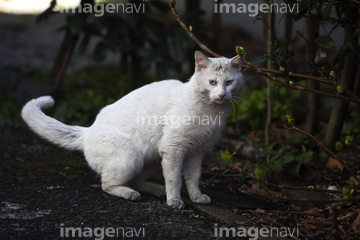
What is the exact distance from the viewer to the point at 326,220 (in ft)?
9.79

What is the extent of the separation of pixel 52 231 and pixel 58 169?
1552mm

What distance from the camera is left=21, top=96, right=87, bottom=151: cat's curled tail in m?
3.55

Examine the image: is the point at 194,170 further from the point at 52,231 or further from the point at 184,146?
the point at 52,231

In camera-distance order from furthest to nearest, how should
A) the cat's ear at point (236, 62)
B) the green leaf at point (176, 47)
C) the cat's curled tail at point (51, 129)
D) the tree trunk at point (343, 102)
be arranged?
the green leaf at point (176, 47)
the tree trunk at point (343, 102)
the cat's curled tail at point (51, 129)
the cat's ear at point (236, 62)

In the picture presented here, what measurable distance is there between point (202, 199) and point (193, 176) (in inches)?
8.5

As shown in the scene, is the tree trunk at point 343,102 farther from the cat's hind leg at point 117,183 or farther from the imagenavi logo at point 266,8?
the cat's hind leg at point 117,183

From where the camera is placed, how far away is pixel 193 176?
3.46m

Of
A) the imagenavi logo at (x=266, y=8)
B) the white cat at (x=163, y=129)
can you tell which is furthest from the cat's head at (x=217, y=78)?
the imagenavi logo at (x=266, y=8)

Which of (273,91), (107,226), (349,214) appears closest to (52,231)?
(107,226)

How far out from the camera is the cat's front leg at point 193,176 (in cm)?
342

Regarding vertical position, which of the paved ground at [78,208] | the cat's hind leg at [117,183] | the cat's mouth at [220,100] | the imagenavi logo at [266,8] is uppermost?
the imagenavi logo at [266,8]

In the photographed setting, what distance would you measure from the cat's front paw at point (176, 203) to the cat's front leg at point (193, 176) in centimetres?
21

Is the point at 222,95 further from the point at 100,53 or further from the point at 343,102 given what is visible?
the point at 100,53

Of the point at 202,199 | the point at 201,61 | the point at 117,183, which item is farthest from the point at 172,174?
the point at 201,61
